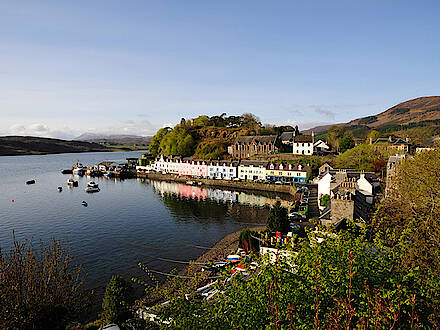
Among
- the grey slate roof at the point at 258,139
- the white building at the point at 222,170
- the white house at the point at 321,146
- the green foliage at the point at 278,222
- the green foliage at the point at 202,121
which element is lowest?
the green foliage at the point at 278,222

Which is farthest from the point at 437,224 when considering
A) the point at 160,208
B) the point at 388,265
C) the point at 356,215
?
the point at 160,208

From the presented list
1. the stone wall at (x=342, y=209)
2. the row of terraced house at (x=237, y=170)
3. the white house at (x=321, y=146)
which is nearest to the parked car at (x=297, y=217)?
the stone wall at (x=342, y=209)

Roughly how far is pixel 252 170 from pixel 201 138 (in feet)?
139

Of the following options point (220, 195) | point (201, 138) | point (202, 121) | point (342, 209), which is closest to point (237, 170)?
point (220, 195)

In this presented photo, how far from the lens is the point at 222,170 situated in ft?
231

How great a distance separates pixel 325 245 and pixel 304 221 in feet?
78.7

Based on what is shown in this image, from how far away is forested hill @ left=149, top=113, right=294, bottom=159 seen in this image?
91.0m

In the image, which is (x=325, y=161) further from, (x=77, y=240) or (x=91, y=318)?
(x=91, y=318)

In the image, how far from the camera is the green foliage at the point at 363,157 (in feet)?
178

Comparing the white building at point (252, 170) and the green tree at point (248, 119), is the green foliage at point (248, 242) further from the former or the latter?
the green tree at point (248, 119)

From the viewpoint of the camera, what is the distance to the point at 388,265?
9.07 metres

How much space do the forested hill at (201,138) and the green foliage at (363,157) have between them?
37.8m

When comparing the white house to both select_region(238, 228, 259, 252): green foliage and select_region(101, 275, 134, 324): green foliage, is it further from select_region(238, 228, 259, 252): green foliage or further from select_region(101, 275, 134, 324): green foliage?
select_region(101, 275, 134, 324): green foliage

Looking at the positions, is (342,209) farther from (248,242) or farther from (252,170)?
(252,170)
